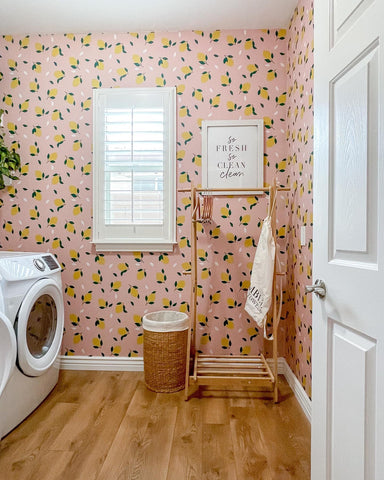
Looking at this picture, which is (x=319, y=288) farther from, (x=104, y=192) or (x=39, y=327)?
(x=104, y=192)

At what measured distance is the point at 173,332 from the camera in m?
2.27

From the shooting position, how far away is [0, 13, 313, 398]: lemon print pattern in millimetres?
2533

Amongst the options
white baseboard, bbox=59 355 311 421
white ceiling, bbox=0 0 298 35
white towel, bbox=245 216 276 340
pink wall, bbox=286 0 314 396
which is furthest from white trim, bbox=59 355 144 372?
white ceiling, bbox=0 0 298 35

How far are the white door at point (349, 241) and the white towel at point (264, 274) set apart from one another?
3.01 feet

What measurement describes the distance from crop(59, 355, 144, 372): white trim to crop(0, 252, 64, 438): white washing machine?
1.17 ft

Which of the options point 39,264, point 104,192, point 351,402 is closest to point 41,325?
point 39,264

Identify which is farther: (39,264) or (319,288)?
(39,264)

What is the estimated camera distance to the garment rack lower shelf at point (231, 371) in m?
2.15

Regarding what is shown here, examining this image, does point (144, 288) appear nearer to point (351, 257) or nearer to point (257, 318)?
point (257, 318)

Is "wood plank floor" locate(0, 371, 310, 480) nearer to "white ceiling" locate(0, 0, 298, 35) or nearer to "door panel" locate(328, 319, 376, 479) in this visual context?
"door panel" locate(328, 319, 376, 479)

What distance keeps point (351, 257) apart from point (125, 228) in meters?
1.89

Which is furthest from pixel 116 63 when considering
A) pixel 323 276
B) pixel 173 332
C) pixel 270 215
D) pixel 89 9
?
pixel 323 276

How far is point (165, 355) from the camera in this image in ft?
7.41

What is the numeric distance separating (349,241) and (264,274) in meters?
1.18
